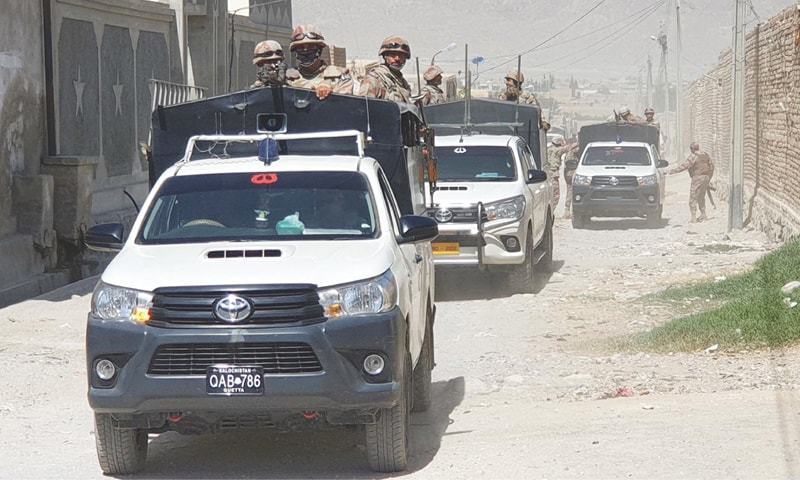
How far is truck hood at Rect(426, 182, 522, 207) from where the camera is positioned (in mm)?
15562

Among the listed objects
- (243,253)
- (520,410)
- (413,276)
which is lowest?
(520,410)

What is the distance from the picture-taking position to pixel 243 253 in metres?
7.35

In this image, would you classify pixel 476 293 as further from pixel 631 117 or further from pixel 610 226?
pixel 631 117

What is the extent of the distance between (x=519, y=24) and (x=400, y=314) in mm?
172231

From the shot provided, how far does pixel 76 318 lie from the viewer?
1409 cm

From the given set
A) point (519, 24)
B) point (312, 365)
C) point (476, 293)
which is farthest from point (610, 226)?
point (519, 24)

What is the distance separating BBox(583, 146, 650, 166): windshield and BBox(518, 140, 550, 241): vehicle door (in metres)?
10.8

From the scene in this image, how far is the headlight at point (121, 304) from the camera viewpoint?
6923mm

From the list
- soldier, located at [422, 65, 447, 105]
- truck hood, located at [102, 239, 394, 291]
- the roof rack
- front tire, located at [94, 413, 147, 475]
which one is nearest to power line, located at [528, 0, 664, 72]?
soldier, located at [422, 65, 447, 105]

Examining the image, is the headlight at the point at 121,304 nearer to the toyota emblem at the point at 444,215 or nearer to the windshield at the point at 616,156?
the toyota emblem at the point at 444,215

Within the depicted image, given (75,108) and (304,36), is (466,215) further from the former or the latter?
(75,108)

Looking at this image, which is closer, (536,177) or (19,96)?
(536,177)

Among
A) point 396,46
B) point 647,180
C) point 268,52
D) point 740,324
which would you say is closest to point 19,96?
point 268,52

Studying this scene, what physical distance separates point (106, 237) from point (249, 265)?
3.78ft
